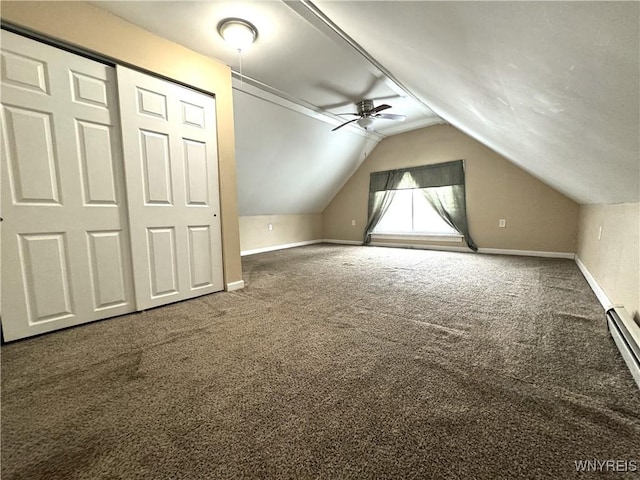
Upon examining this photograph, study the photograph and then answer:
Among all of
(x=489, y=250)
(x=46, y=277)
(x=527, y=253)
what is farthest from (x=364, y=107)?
(x=46, y=277)

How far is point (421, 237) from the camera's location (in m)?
5.05

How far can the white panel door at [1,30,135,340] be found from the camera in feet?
4.92

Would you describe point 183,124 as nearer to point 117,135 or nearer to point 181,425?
point 117,135

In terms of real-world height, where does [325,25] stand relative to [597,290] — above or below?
above

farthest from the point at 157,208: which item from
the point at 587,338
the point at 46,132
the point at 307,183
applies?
the point at 307,183

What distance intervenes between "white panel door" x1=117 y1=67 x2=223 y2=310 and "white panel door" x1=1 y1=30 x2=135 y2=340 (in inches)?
3.6

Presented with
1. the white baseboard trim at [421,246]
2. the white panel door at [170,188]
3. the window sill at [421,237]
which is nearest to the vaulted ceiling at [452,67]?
the white panel door at [170,188]

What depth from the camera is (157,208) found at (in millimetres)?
2045

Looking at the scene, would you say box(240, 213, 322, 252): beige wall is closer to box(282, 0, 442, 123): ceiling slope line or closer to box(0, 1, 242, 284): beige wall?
box(0, 1, 242, 284): beige wall

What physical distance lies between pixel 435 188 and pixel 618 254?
3.24 metres

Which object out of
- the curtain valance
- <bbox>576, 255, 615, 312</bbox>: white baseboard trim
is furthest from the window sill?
<bbox>576, 255, 615, 312</bbox>: white baseboard trim

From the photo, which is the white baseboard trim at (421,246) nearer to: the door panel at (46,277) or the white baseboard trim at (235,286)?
the white baseboard trim at (235,286)

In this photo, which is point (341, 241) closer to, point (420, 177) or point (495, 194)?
point (420, 177)

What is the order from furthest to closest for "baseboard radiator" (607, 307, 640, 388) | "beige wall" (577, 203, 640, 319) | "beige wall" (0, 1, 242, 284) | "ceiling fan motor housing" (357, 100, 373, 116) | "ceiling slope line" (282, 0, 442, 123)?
"ceiling fan motor housing" (357, 100, 373, 116)
"ceiling slope line" (282, 0, 442, 123)
"beige wall" (0, 1, 242, 284)
"beige wall" (577, 203, 640, 319)
"baseboard radiator" (607, 307, 640, 388)
